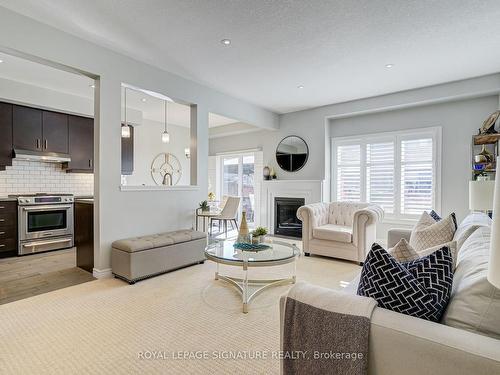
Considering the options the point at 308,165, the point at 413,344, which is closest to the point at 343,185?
the point at 308,165

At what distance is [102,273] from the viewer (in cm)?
328

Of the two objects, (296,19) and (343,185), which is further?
(343,185)

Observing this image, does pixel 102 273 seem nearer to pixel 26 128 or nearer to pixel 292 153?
pixel 26 128

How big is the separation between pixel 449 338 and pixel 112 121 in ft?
11.8

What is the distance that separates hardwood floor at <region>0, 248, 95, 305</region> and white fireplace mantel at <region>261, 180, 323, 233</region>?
12.5ft

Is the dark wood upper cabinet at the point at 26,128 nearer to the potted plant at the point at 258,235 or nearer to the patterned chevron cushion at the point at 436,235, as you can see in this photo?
the potted plant at the point at 258,235

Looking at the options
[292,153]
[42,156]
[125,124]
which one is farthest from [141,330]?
[292,153]

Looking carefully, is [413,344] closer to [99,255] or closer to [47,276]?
[99,255]

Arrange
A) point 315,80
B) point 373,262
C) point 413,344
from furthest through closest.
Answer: point 315,80, point 373,262, point 413,344

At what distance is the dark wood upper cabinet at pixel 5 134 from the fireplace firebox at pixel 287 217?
484 centimetres

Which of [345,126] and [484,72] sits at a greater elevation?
[484,72]

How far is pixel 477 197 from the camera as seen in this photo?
2.62 m

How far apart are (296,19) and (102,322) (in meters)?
3.19

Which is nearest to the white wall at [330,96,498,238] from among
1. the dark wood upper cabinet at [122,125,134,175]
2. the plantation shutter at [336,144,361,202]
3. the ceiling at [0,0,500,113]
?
the ceiling at [0,0,500,113]
